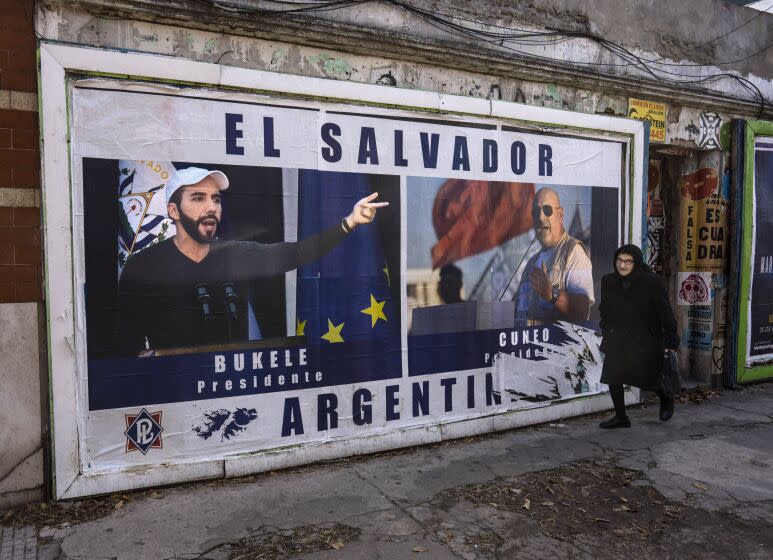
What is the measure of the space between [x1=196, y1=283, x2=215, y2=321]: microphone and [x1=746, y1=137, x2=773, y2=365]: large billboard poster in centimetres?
698

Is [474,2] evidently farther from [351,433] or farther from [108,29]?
[351,433]

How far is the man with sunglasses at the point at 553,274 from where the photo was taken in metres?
6.25

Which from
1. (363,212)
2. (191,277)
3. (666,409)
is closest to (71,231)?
(191,277)

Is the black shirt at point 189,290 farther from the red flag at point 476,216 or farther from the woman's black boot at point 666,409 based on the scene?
the woman's black boot at point 666,409

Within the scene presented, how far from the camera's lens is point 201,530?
12.6 feet

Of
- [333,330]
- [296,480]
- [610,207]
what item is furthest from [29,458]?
[610,207]

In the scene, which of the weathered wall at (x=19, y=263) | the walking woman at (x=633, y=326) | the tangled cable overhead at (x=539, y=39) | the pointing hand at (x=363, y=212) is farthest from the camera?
the walking woman at (x=633, y=326)

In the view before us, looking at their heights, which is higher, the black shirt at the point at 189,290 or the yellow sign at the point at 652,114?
the yellow sign at the point at 652,114

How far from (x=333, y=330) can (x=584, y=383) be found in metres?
3.11

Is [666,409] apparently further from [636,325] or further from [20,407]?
[20,407]

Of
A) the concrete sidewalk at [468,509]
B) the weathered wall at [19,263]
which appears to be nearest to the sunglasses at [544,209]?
the concrete sidewalk at [468,509]

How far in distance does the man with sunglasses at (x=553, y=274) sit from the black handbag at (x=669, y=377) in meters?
0.98

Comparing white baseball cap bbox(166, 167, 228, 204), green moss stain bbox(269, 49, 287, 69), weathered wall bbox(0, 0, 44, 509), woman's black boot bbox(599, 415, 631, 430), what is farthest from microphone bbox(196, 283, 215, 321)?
woman's black boot bbox(599, 415, 631, 430)

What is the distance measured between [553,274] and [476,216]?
1182 mm
